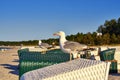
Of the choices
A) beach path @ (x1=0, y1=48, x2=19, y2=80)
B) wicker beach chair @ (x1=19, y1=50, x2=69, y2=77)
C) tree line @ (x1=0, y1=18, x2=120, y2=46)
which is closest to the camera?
wicker beach chair @ (x1=19, y1=50, x2=69, y2=77)

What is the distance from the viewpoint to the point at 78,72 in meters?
3.65

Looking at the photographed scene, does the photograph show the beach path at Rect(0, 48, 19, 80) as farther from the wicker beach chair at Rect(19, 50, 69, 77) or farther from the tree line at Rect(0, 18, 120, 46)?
the tree line at Rect(0, 18, 120, 46)

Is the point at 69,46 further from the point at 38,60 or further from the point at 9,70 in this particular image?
the point at 38,60

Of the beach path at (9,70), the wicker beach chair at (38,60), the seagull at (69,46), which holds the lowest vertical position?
the beach path at (9,70)

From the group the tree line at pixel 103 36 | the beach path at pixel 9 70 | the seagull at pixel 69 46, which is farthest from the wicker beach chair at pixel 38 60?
the tree line at pixel 103 36

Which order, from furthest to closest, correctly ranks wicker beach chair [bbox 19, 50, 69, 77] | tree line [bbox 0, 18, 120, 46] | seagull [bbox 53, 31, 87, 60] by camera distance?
tree line [bbox 0, 18, 120, 46]
seagull [bbox 53, 31, 87, 60]
wicker beach chair [bbox 19, 50, 69, 77]

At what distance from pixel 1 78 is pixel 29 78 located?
7.68 meters

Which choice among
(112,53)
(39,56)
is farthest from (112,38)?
(39,56)

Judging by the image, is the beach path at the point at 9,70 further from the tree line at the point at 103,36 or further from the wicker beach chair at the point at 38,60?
the tree line at the point at 103,36

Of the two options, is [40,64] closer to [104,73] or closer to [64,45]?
[104,73]

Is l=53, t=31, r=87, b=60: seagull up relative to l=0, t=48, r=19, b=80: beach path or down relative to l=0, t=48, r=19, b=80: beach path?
up

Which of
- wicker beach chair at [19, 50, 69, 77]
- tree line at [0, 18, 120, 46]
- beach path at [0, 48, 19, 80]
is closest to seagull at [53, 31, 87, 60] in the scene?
beach path at [0, 48, 19, 80]

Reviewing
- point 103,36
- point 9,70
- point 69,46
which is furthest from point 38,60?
point 103,36

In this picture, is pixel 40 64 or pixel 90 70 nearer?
pixel 90 70
